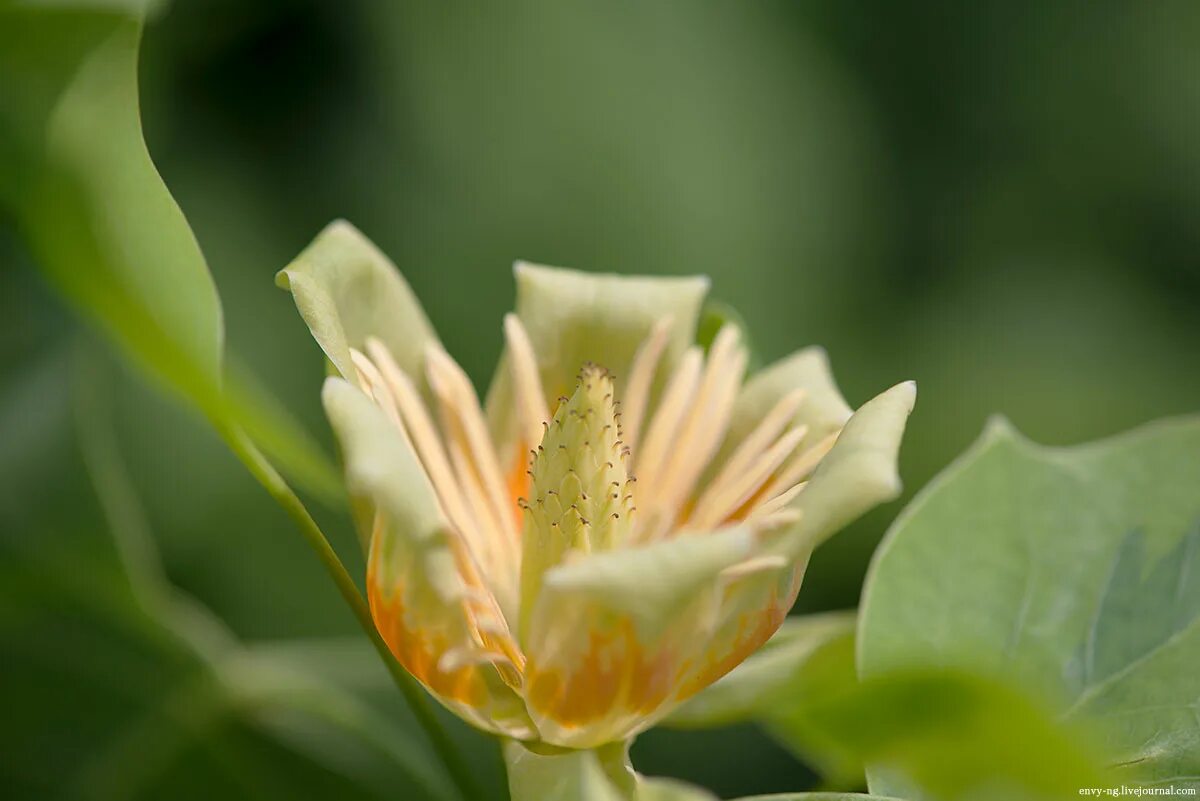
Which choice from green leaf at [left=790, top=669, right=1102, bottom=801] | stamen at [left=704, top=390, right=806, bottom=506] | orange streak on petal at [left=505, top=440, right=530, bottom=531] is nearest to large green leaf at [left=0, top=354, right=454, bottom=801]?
orange streak on petal at [left=505, top=440, right=530, bottom=531]

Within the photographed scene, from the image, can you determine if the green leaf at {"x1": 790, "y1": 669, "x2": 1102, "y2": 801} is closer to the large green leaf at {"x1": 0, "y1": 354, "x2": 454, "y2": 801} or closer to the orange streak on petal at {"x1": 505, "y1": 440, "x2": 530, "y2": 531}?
the orange streak on petal at {"x1": 505, "y1": 440, "x2": 530, "y2": 531}

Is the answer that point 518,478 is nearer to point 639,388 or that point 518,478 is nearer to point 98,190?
point 639,388

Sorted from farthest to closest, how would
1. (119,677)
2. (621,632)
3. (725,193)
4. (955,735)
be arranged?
(725,193), (119,677), (621,632), (955,735)

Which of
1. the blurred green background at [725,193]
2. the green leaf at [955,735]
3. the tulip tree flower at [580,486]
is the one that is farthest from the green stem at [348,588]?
the blurred green background at [725,193]

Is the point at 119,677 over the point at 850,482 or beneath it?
beneath

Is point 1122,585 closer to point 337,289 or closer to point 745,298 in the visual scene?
point 337,289

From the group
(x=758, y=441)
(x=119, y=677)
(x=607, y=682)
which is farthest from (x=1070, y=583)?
(x=119, y=677)

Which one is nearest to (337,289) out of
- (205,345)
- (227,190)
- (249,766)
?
(205,345)
